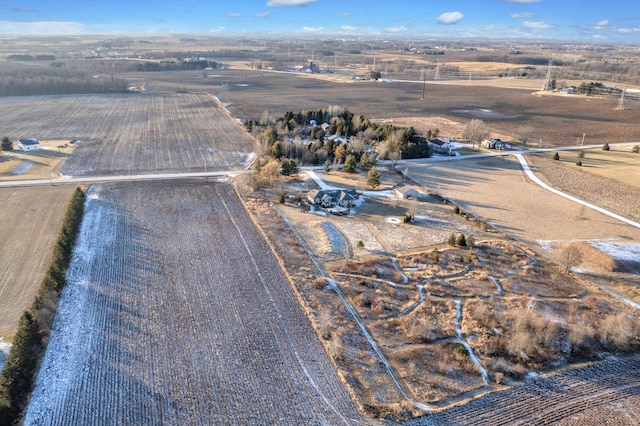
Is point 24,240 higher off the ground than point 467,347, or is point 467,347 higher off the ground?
point 24,240

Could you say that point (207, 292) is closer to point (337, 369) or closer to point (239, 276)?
point (239, 276)

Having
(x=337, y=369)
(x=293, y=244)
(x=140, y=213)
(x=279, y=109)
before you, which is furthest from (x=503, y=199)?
(x=279, y=109)

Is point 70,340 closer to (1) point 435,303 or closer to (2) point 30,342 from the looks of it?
(2) point 30,342

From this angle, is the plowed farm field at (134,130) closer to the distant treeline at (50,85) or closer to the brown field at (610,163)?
the distant treeline at (50,85)

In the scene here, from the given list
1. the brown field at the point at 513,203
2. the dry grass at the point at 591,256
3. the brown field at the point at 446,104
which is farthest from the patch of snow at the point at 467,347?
the brown field at the point at 446,104

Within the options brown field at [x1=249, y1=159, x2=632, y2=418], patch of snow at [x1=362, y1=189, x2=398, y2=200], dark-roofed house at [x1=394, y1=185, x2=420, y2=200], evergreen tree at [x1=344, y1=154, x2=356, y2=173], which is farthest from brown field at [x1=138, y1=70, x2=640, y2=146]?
brown field at [x1=249, y1=159, x2=632, y2=418]

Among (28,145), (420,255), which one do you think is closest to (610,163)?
(420,255)
